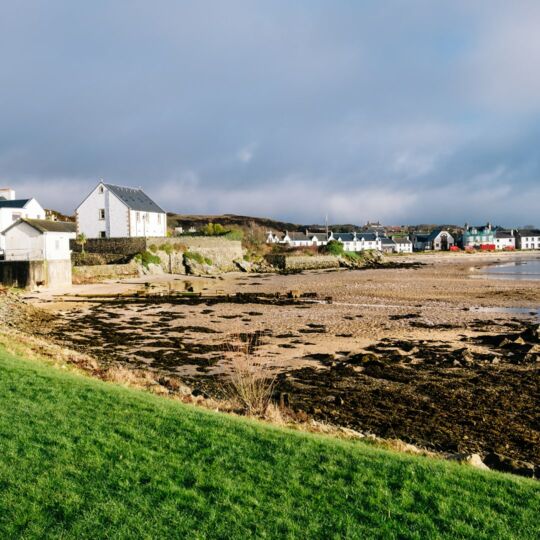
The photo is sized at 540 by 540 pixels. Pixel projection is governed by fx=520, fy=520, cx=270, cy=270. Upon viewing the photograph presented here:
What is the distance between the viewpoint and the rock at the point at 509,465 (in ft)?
26.2

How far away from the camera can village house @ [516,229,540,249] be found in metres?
170

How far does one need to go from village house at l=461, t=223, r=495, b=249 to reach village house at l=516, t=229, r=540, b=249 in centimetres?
1229

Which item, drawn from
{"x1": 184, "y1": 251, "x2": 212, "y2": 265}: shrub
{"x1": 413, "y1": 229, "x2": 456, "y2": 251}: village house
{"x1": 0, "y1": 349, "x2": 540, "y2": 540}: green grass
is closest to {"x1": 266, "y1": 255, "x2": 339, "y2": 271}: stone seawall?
{"x1": 184, "y1": 251, "x2": 212, "y2": 265}: shrub

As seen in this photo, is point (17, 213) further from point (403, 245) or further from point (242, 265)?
point (403, 245)

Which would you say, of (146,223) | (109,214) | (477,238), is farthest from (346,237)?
(109,214)

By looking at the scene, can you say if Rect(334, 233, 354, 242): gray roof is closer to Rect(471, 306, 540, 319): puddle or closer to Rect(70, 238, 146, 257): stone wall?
Rect(70, 238, 146, 257): stone wall

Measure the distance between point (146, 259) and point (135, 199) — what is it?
9.66 metres

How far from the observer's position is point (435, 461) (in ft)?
24.6

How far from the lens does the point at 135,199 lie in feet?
195

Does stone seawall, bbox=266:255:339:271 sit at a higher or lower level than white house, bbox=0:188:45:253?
lower

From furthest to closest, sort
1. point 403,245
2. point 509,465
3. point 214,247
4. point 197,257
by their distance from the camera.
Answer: point 403,245, point 214,247, point 197,257, point 509,465

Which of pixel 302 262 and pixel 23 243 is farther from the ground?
pixel 23 243

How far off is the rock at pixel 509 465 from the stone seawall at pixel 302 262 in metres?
64.9

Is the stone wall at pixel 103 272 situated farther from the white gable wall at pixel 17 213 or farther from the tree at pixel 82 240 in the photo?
the white gable wall at pixel 17 213
